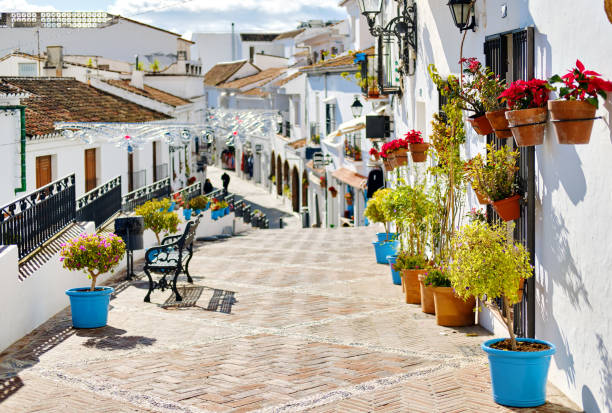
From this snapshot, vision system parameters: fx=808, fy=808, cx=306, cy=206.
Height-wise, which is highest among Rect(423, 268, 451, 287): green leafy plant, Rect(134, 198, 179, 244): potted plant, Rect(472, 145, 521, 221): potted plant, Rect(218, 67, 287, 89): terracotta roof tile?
Rect(218, 67, 287, 89): terracotta roof tile

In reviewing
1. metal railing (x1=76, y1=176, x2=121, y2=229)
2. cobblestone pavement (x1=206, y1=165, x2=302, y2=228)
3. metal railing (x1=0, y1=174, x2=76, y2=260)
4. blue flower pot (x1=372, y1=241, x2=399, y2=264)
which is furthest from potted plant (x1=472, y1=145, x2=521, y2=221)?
cobblestone pavement (x1=206, y1=165, x2=302, y2=228)

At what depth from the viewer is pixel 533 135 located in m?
7.30

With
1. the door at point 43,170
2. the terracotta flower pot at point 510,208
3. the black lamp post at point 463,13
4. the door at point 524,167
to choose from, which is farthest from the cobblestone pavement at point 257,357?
the door at point 43,170

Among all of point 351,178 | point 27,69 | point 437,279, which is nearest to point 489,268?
point 437,279

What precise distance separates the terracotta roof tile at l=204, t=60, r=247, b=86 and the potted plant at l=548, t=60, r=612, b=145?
59.5 m

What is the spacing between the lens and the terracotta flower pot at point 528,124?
719 cm

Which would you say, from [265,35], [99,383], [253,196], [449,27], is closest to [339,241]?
[449,27]

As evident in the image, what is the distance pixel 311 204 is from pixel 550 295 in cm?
3444

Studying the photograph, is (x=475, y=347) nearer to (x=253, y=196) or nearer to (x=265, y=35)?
(x=253, y=196)

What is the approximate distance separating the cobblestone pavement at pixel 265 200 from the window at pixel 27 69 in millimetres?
13614

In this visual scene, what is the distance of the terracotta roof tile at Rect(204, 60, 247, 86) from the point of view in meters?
65.2

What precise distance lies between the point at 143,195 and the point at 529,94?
15284 millimetres

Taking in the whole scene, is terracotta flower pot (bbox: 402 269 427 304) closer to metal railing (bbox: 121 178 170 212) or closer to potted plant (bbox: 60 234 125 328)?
potted plant (bbox: 60 234 125 328)

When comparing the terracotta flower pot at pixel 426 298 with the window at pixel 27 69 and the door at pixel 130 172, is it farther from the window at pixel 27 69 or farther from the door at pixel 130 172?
the window at pixel 27 69
